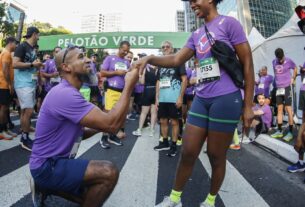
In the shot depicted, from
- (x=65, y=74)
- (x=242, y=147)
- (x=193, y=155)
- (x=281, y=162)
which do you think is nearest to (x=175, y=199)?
(x=193, y=155)

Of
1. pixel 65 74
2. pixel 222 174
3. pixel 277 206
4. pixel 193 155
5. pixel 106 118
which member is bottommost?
pixel 277 206

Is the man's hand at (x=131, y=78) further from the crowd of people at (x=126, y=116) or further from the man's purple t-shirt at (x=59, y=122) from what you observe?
the man's purple t-shirt at (x=59, y=122)

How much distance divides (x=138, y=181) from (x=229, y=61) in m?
1.98

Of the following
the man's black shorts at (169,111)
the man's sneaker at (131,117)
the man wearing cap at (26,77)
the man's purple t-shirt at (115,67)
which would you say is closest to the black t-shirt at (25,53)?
the man wearing cap at (26,77)

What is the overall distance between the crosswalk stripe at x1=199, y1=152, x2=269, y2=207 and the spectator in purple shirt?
58.9 inches

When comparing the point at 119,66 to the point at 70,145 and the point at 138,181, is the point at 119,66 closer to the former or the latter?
the point at 138,181

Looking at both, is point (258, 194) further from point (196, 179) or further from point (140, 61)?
point (140, 61)

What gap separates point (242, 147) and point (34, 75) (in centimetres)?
444

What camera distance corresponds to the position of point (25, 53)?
5395mm

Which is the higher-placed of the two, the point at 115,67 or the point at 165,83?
the point at 115,67

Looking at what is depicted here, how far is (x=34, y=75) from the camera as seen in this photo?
18.4ft

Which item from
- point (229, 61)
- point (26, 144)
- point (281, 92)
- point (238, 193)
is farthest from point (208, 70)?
point (281, 92)

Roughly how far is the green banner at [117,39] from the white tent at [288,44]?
6.29 meters

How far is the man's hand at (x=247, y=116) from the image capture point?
2.54 meters
